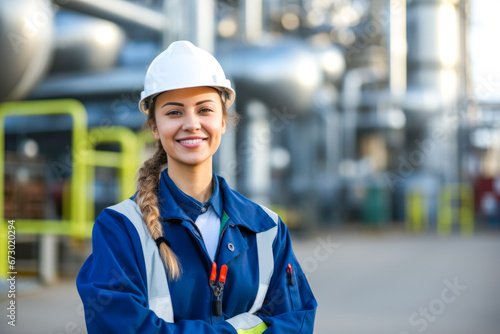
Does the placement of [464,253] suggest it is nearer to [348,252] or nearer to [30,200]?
[348,252]

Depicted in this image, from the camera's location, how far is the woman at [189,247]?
3.90ft

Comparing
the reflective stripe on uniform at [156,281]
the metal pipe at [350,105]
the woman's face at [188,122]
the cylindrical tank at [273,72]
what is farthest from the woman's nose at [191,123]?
the metal pipe at [350,105]

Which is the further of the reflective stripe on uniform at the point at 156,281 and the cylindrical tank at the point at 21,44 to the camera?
the cylindrical tank at the point at 21,44

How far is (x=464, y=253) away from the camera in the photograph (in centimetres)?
838

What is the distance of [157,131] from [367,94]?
14283 millimetres

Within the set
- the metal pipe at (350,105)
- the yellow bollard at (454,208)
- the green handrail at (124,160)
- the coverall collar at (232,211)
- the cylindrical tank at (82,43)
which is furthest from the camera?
the metal pipe at (350,105)

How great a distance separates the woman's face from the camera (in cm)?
131

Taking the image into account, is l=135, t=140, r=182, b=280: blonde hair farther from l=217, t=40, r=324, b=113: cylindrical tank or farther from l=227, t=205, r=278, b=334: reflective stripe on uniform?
l=217, t=40, r=324, b=113: cylindrical tank

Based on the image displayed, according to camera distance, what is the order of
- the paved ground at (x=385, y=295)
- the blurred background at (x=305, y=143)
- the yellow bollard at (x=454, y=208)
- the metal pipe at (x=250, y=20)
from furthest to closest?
1. the yellow bollard at (x=454, y=208)
2. the metal pipe at (x=250, y=20)
3. the blurred background at (x=305, y=143)
4. the paved ground at (x=385, y=295)

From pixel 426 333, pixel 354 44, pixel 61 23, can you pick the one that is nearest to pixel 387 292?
pixel 426 333

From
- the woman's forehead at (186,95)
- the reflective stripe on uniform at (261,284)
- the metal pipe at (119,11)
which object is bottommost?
the reflective stripe on uniform at (261,284)

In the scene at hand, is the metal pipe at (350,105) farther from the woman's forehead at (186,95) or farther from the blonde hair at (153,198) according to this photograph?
the woman's forehead at (186,95)

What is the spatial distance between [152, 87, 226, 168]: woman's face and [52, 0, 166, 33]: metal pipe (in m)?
3.54

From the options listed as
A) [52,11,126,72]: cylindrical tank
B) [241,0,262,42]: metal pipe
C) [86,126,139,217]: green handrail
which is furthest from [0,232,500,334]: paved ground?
[241,0,262,42]: metal pipe
